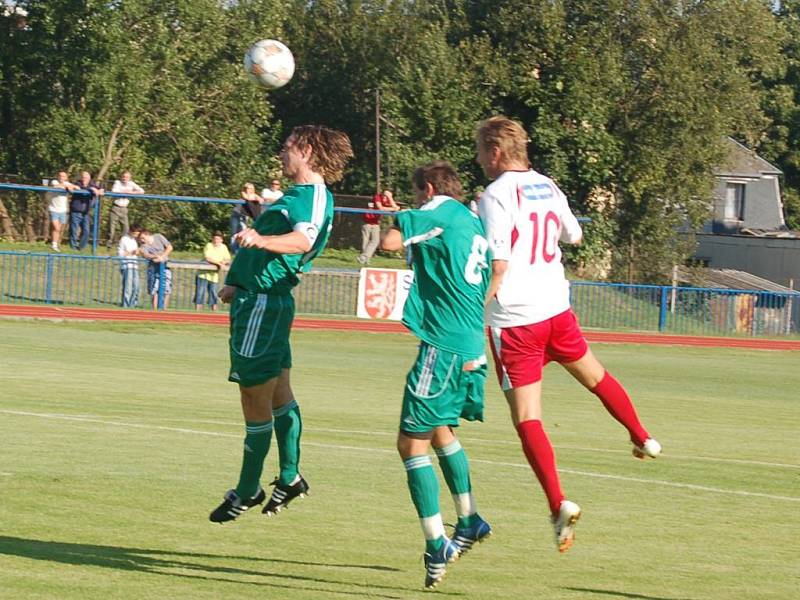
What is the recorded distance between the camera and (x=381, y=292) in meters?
29.8

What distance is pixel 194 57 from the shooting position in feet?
139

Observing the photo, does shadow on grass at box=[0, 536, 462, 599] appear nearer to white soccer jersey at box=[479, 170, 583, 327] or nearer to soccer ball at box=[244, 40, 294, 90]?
white soccer jersey at box=[479, 170, 583, 327]

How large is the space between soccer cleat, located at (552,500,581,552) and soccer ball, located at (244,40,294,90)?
13101 millimetres

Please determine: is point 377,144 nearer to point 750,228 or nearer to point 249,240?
point 750,228

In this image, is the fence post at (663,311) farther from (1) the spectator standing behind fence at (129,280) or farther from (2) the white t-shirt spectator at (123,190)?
(2) the white t-shirt spectator at (123,190)

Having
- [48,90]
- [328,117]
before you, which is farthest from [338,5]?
[48,90]

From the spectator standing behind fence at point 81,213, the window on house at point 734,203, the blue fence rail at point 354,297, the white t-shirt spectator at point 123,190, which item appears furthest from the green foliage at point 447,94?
the window on house at point 734,203

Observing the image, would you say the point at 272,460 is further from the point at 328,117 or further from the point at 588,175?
the point at 328,117

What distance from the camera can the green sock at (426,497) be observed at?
20.7 ft

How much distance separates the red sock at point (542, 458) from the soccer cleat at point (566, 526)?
0.16m

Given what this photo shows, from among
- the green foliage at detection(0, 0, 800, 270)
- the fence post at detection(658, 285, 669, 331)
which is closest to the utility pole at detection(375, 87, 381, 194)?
the green foliage at detection(0, 0, 800, 270)

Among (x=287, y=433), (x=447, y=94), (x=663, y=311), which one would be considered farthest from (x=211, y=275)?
(x=287, y=433)

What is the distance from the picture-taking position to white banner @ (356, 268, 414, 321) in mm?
29516

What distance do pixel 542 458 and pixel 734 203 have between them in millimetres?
64612
